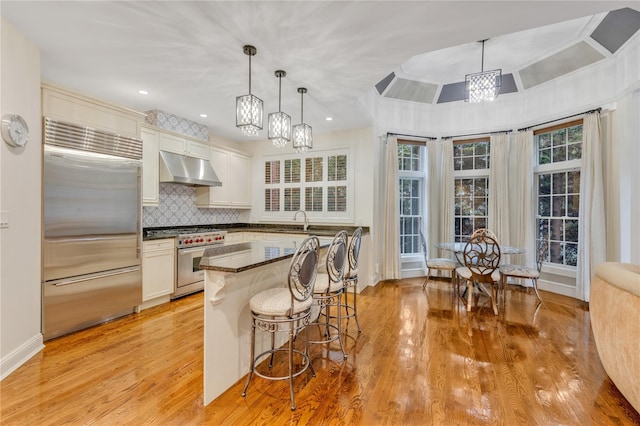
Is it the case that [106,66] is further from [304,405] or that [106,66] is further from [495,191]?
[495,191]

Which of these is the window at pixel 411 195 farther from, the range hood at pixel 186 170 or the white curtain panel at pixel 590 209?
the range hood at pixel 186 170

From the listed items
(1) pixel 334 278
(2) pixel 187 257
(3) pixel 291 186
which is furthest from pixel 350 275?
(3) pixel 291 186

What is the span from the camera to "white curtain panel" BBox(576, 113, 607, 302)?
12.2 feet

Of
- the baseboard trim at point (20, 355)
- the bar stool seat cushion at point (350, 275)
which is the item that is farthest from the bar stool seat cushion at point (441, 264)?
the baseboard trim at point (20, 355)

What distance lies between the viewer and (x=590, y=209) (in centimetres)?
381

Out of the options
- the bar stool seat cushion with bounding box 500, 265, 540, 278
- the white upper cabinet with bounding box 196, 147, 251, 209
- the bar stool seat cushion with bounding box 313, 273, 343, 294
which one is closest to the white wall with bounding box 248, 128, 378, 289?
the white upper cabinet with bounding box 196, 147, 251, 209

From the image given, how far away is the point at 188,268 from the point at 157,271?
450 millimetres

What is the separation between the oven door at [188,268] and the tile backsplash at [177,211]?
764mm

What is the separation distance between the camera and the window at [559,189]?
13.9ft

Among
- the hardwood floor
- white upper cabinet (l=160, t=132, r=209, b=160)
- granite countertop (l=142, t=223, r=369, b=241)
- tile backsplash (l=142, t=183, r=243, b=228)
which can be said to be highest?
white upper cabinet (l=160, t=132, r=209, b=160)

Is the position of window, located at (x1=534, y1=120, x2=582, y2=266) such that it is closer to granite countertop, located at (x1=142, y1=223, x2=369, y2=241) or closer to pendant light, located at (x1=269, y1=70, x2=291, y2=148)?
granite countertop, located at (x1=142, y1=223, x2=369, y2=241)

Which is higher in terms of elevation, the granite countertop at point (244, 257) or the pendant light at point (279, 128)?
the pendant light at point (279, 128)

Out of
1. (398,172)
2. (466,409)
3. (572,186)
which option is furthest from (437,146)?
(466,409)

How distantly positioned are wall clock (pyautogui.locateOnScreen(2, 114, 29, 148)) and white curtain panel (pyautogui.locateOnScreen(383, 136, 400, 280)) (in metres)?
4.46
